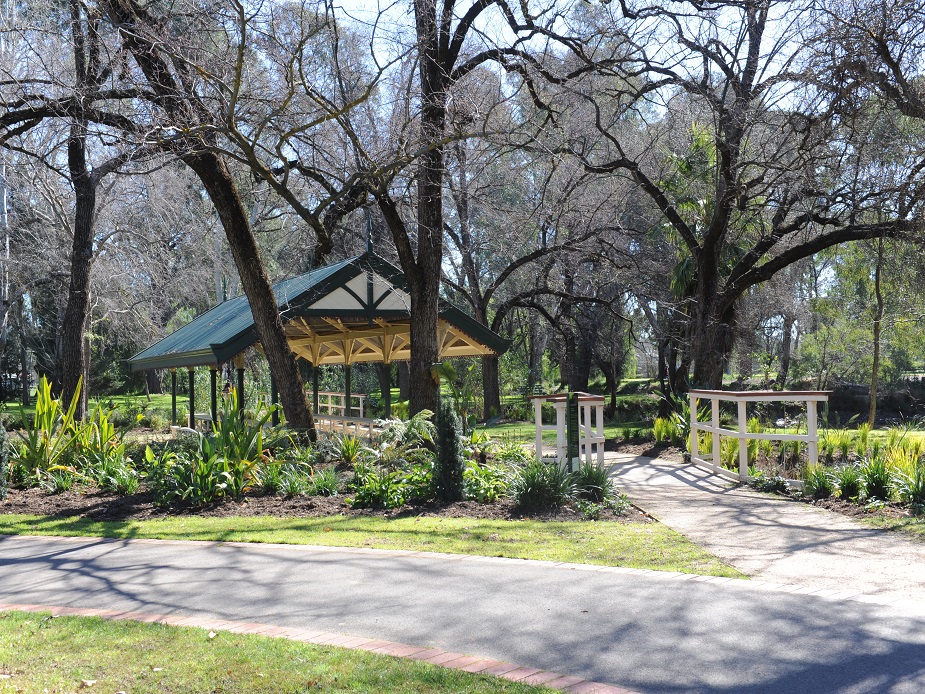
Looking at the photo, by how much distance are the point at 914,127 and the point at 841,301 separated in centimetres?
2067

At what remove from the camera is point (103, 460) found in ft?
38.7

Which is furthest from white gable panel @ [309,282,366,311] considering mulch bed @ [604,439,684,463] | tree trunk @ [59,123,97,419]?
mulch bed @ [604,439,684,463]

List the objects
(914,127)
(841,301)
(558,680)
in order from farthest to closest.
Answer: (841,301) → (914,127) → (558,680)

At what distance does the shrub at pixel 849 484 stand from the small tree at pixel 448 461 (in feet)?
14.8

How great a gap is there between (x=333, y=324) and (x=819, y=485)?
10.5 meters

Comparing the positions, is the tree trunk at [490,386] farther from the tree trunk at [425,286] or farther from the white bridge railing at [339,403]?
the tree trunk at [425,286]

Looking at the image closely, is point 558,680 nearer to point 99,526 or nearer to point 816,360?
point 99,526

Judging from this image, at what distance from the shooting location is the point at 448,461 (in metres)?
9.95

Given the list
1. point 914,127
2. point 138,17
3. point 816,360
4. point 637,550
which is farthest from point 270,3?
point 816,360

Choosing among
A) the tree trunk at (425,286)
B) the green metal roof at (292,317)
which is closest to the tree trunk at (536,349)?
the green metal roof at (292,317)

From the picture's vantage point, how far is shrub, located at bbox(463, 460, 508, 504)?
1004 centimetres

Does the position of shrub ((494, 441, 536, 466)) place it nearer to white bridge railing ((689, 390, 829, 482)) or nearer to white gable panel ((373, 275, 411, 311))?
white bridge railing ((689, 390, 829, 482))

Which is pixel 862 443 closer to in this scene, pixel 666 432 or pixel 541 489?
pixel 666 432

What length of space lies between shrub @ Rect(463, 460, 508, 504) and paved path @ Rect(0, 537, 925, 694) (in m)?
2.67
